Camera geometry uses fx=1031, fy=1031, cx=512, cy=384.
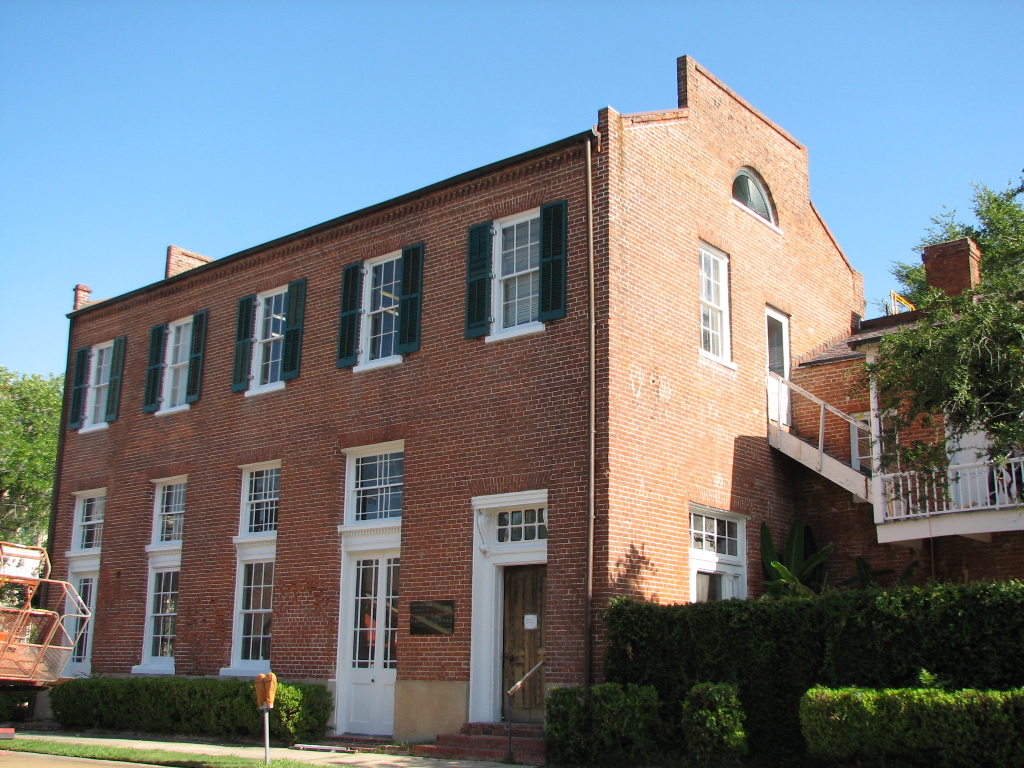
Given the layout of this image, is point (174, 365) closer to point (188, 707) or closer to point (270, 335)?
point (270, 335)

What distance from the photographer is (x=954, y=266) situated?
61.4ft

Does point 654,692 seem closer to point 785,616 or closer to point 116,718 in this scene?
point 785,616

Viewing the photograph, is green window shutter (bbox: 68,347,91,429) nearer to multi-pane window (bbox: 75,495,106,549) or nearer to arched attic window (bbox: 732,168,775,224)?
multi-pane window (bbox: 75,495,106,549)

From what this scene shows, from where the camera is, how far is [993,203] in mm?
30969

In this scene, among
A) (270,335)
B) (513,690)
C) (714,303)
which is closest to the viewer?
(513,690)

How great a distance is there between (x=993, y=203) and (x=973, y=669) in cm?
2425

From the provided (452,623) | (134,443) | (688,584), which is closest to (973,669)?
(688,584)

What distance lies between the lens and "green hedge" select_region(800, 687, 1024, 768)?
960 cm

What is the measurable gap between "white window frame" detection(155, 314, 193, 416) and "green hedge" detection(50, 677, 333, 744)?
5513 millimetres

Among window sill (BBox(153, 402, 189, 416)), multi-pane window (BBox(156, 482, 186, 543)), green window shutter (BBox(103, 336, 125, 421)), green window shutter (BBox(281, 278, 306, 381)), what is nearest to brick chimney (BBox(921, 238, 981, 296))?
green window shutter (BBox(281, 278, 306, 381))

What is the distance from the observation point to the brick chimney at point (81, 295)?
24653mm

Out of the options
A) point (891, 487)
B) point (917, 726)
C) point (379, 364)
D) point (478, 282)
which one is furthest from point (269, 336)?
point (917, 726)

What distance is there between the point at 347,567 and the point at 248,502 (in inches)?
120

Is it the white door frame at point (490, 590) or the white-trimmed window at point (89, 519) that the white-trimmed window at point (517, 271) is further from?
the white-trimmed window at point (89, 519)
